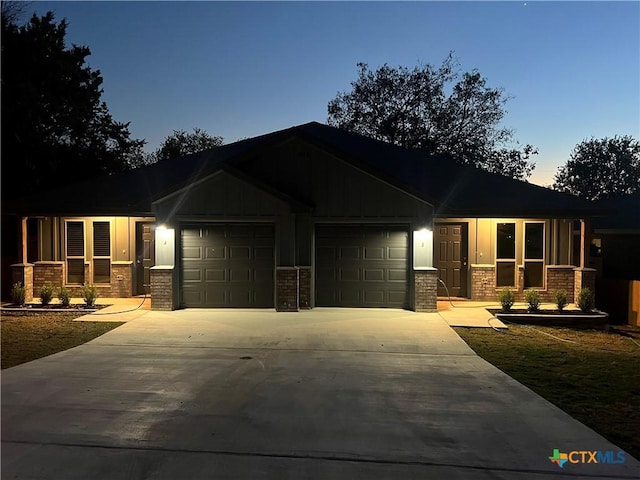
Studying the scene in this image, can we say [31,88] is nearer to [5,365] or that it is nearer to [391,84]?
[5,365]

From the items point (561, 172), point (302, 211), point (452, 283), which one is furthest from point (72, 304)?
point (561, 172)

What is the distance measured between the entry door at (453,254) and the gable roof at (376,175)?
110 cm

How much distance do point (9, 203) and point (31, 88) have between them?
33.1 feet

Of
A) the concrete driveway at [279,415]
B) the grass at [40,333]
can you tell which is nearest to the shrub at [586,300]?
the concrete driveway at [279,415]

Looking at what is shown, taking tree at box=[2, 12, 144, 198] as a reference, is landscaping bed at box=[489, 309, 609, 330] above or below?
below

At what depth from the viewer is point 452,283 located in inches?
583

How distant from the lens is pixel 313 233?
41.8 feet

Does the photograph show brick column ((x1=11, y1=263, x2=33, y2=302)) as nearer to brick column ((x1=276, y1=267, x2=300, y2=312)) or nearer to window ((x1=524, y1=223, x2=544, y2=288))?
brick column ((x1=276, y1=267, x2=300, y2=312))

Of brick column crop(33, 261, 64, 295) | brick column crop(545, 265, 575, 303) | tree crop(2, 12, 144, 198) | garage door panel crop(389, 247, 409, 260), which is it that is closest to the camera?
garage door panel crop(389, 247, 409, 260)

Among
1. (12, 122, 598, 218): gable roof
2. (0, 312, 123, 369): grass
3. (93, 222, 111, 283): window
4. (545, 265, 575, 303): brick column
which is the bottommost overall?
(0, 312, 123, 369): grass

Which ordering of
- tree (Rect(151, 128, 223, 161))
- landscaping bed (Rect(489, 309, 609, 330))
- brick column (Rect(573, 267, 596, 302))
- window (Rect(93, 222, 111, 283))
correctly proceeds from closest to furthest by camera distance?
landscaping bed (Rect(489, 309, 609, 330)) < brick column (Rect(573, 267, 596, 302)) < window (Rect(93, 222, 111, 283)) < tree (Rect(151, 128, 223, 161))

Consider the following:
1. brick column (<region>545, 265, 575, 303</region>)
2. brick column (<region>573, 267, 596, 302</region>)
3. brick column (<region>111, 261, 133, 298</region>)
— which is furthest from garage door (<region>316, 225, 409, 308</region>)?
brick column (<region>111, 261, 133, 298</region>)

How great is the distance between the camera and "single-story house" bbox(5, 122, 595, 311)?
40.7 ft

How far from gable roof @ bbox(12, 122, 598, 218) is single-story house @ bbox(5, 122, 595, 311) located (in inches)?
2.0
